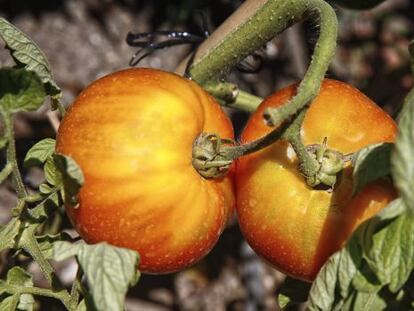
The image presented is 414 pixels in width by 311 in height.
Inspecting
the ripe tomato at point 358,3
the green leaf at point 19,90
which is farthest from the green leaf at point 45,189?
the ripe tomato at point 358,3

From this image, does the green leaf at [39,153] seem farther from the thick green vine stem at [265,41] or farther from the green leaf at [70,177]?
the thick green vine stem at [265,41]

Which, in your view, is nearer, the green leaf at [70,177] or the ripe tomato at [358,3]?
the green leaf at [70,177]

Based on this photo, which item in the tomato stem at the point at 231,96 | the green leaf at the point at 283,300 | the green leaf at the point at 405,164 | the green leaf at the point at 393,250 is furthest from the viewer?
the tomato stem at the point at 231,96

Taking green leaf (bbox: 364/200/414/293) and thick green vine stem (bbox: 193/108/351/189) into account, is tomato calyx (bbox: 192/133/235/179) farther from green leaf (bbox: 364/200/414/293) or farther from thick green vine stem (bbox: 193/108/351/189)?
green leaf (bbox: 364/200/414/293)

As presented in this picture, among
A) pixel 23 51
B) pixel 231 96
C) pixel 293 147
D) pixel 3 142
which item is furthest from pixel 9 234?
pixel 231 96

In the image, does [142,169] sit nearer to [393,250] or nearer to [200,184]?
[200,184]

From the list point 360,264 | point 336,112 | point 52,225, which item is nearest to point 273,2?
point 336,112

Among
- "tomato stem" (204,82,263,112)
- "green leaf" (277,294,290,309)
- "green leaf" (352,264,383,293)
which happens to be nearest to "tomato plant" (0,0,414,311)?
"green leaf" (352,264,383,293)
